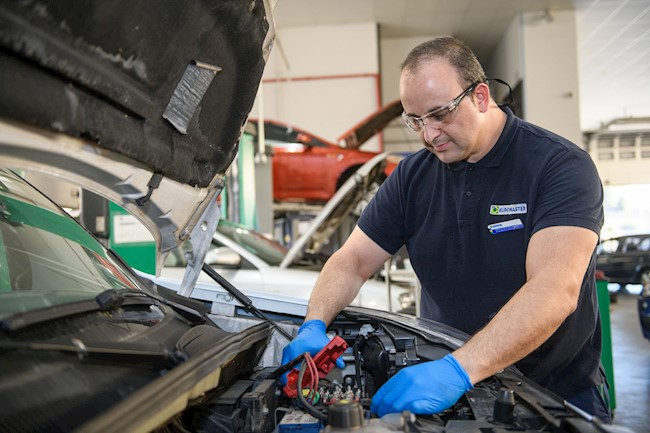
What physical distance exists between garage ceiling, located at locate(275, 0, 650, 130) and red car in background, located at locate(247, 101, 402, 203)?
6.53ft

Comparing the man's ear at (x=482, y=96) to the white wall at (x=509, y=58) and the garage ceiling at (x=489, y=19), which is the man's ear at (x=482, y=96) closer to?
the garage ceiling at (x=489, y=19)

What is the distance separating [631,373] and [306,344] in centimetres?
493

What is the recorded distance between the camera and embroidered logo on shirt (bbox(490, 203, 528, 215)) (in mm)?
1979

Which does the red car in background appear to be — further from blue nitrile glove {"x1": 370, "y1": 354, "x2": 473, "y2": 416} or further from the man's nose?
blue nitrile glove {"x1": 370, "y1": 354, "x2": 473, "y2": 416}

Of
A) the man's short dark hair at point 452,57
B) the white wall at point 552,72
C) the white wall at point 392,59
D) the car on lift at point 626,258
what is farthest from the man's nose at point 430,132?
the car on lift at point 626,258

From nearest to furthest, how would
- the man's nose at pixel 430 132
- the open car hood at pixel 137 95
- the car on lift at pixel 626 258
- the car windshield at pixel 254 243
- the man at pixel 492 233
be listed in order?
the open car hood at pixel 137 95 → the man at pixel 492 233 → the man's nose at pixel 430 132 → the car windshield at pixel 254 243 → the car on lift at pixel 626 258

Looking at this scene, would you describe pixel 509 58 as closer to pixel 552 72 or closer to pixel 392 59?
pixel 552 72

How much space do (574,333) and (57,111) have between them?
5.52 feet

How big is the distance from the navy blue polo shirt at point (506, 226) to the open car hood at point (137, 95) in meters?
0.83

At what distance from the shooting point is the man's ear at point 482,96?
200 centimetres

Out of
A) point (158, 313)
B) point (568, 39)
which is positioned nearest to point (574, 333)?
point (158, 313)

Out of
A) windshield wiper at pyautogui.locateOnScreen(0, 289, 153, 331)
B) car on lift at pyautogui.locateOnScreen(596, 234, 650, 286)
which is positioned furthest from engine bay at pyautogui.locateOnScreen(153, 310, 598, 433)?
car on lift at pyautogui.locateOnScreen(596, 234, 650, 286)

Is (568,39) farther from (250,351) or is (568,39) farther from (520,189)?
(250,351)

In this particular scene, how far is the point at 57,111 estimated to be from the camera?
3.41 feet
